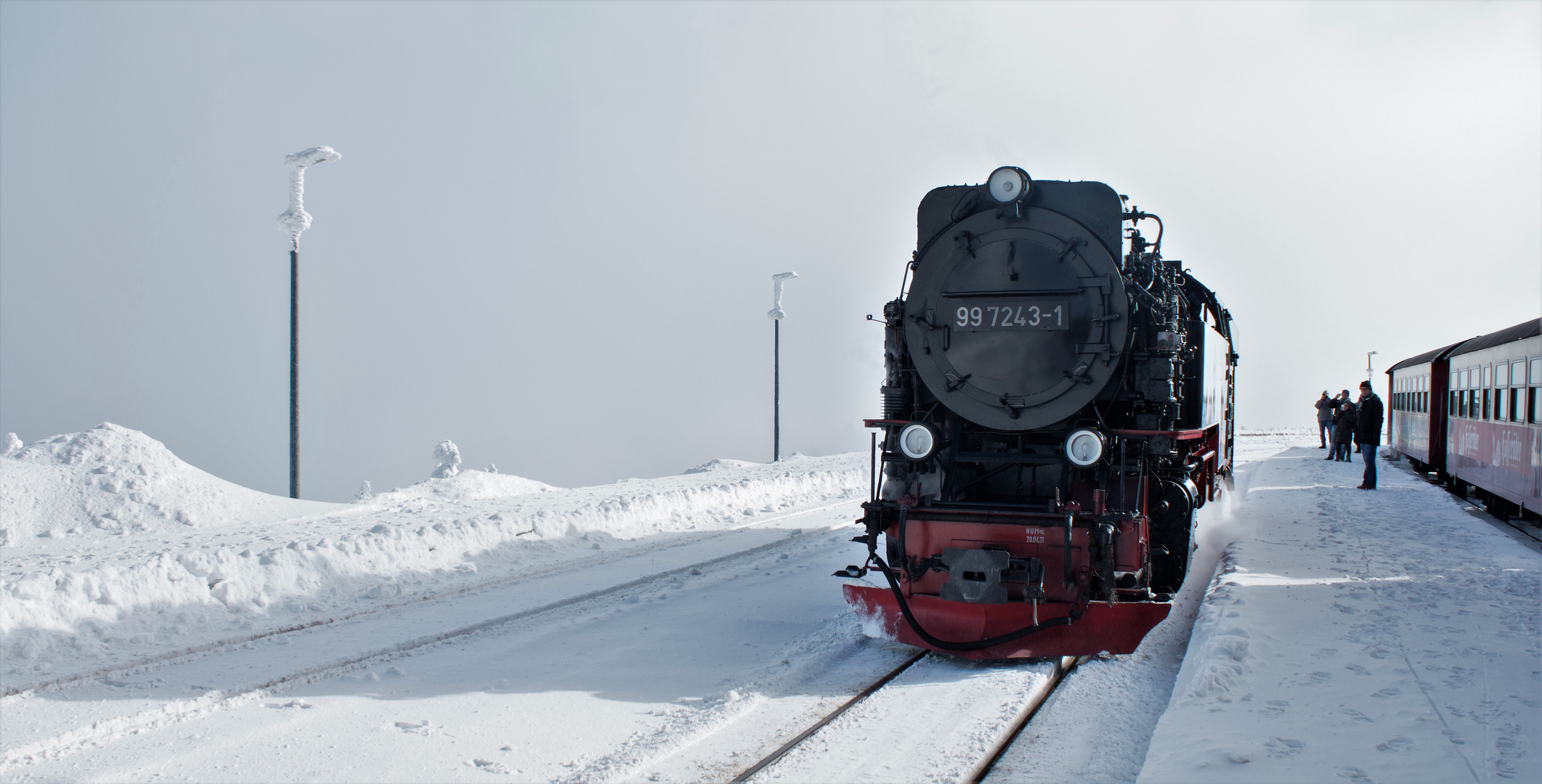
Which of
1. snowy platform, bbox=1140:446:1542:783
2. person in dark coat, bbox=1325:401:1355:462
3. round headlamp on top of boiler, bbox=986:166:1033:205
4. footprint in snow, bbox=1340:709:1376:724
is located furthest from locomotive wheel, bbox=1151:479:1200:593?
person in dark coat, bbox=1325:401:1355:462

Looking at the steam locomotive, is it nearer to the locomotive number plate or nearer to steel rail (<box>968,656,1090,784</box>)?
the locomotive number plate

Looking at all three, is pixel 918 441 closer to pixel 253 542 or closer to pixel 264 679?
pixel 264 679

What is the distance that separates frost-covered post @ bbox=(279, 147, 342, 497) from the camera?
11273 millimetres

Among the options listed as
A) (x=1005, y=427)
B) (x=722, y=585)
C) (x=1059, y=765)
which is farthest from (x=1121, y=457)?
→ (x=722, y=585)

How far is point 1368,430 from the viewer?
14719 millimetres

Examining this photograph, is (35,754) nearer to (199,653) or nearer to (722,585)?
(199,653)

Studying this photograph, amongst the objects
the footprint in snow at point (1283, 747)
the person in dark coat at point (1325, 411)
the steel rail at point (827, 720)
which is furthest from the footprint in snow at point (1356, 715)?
the person in dark coat at point (1325, 411)

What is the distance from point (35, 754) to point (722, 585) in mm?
4896

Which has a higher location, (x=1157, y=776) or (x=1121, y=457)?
(x=1121, y=457)

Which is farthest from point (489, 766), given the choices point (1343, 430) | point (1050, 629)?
point (1343, 430)

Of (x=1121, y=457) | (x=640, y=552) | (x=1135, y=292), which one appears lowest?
(x=640, y=552)

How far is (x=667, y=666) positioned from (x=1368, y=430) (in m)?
14.0

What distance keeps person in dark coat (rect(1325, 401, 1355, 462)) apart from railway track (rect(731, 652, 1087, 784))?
60.6 feet

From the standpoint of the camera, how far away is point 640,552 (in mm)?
9977
